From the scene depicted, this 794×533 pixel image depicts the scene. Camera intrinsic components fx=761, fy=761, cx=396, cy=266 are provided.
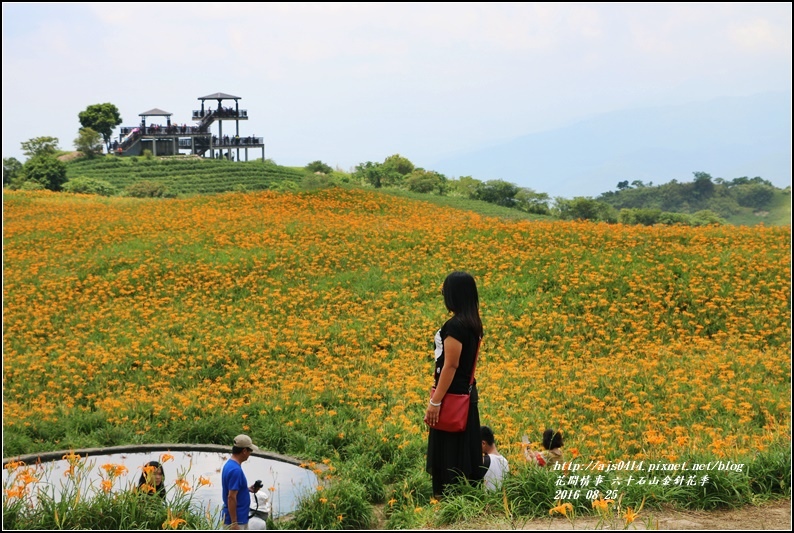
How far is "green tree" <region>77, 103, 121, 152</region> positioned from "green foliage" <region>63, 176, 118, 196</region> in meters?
14.3

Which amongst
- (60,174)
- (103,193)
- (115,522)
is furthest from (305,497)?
(60,174)

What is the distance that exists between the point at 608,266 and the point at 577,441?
23.6 feet

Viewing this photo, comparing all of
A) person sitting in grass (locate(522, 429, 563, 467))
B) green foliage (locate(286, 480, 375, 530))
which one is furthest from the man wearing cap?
person sitting in grass (locate(522, 429, 563, 467))

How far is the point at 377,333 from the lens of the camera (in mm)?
11477

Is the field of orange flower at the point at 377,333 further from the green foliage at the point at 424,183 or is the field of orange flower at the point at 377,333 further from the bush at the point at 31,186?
the bush at the point at 31,186

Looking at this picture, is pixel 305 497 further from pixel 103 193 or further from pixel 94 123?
pixel 94 123

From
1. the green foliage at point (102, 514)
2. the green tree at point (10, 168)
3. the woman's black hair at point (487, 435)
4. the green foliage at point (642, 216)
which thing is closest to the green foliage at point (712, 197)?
the green foliage at point (642, 216)

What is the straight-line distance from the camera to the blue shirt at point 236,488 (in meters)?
5.17

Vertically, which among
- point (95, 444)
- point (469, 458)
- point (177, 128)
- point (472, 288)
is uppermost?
point (177, 128)

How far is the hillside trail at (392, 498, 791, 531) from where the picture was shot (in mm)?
4359

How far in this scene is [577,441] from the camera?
7.30m

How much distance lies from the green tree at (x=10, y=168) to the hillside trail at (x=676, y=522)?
1536 inches

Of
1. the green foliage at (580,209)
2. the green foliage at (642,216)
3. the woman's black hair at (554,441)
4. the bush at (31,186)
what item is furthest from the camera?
the green foliage at (642,216)

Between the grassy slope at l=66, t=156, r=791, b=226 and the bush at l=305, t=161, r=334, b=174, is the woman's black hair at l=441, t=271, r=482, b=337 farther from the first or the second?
the bush at l=305, t=161, r=334, b=174
